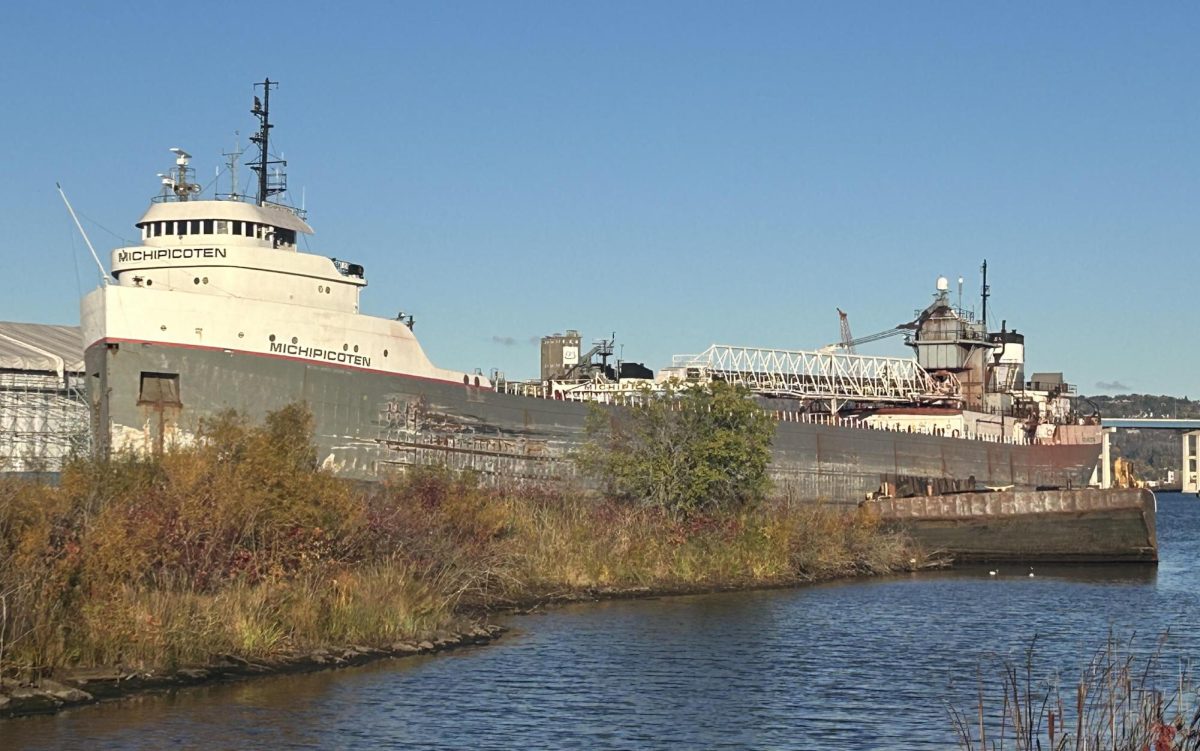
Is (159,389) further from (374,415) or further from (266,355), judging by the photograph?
(374,415)

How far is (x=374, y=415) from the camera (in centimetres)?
6331

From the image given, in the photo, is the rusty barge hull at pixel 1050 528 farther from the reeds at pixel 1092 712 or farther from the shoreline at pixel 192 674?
the shoreline at pixel 192 674

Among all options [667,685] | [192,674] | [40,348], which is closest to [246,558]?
[192,674]

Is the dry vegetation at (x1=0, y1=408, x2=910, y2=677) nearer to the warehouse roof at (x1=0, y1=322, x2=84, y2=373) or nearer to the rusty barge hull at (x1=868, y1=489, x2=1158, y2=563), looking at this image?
the rusty barge hull at (x1=868, y1=489, x2=1158, y2=563)

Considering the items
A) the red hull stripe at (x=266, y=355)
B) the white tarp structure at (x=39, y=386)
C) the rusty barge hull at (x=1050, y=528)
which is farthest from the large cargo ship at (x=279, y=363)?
the white tarp structure at (x=39, y=386)

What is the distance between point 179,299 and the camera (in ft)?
192

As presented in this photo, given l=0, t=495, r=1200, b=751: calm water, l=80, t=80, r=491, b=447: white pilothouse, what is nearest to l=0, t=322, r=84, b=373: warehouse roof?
l=80, t=80, r=491, b=447: white pilothouse

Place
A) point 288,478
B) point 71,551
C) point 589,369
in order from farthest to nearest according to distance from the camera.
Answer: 1. point 589,369
2. point 288,478
3. point 71,551

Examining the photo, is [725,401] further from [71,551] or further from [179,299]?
[71,551]

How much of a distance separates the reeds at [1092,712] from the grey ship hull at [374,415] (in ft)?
86.2

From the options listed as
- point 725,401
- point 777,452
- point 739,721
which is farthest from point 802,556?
point 739,721

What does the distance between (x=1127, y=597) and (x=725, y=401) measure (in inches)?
633

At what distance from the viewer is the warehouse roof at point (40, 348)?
9900 cm

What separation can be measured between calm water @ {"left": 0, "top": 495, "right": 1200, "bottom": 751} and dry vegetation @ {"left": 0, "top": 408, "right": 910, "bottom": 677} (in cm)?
152
